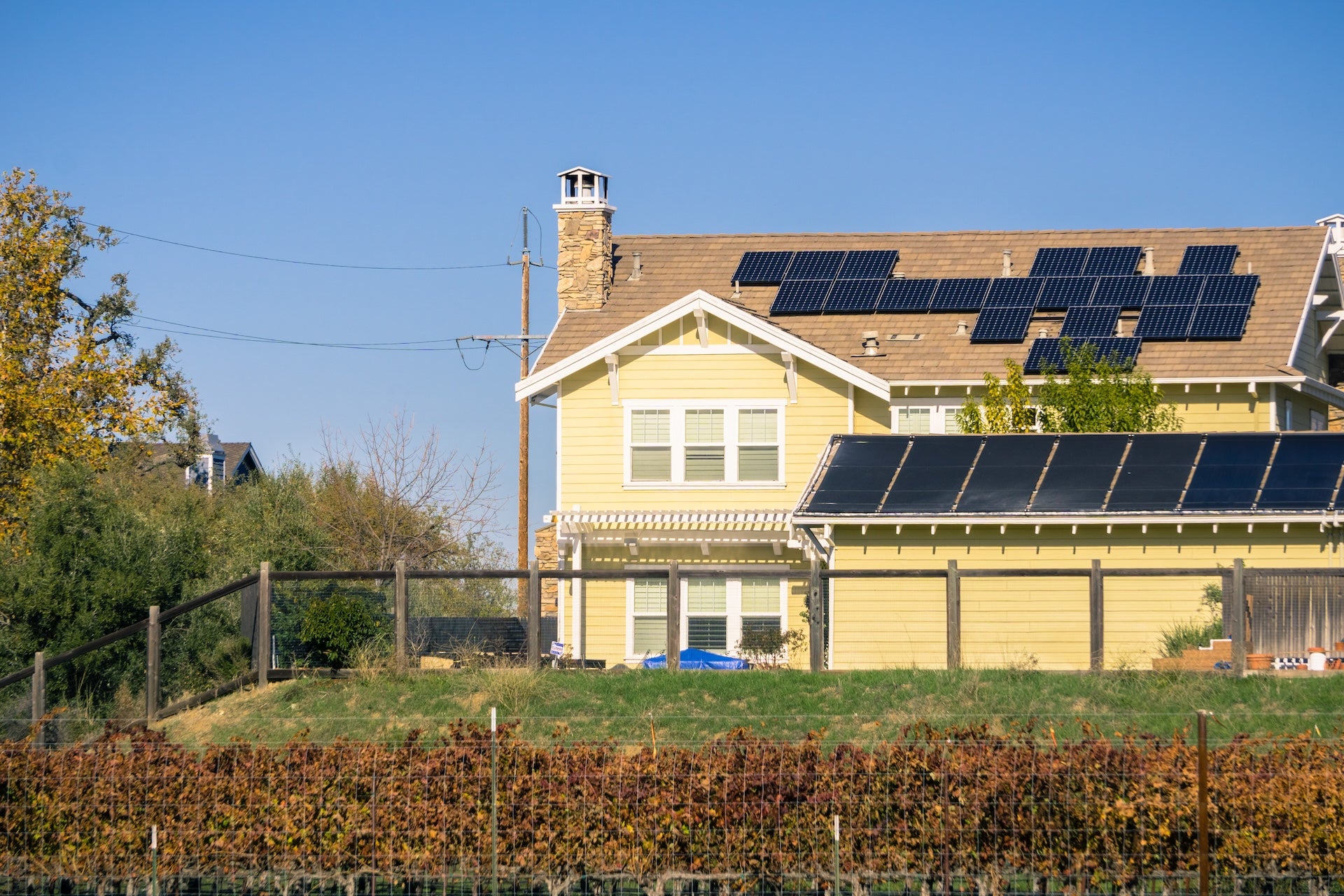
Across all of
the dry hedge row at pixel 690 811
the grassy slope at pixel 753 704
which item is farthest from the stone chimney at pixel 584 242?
the dry hedge row at pixel 690 811

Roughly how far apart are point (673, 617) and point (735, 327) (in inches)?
325

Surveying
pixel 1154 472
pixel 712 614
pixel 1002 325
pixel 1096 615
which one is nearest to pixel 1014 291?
pixel 1002 325

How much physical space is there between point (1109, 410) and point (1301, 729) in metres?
10.0

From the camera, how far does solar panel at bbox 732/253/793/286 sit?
102ft

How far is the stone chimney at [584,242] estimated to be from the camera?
30672 millimetres

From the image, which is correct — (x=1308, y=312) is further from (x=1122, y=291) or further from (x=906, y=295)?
(x=906, y=295)

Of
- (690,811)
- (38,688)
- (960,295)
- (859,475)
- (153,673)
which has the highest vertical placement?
(960,295)

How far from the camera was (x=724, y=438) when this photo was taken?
27141mm

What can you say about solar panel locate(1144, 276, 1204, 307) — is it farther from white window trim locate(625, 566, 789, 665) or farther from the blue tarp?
the blue tarp

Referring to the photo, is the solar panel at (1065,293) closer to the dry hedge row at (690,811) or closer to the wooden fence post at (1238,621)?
the wooden fence post at (1238,621)

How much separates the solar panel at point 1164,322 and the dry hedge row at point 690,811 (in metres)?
16.8

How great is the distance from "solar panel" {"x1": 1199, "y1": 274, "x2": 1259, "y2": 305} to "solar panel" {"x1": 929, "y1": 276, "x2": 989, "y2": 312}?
4.17 m

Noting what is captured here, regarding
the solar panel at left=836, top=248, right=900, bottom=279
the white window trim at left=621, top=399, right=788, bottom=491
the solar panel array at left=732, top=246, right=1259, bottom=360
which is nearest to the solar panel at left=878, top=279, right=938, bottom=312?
the solar panel array at left=732, top=246, right=1259, bottom=360

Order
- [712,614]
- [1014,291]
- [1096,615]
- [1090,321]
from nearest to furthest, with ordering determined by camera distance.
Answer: [1096,615]
[712,614]
[1090,321]
[1014,291]
